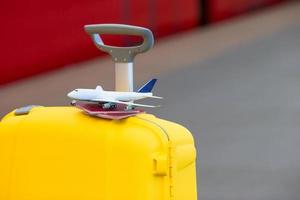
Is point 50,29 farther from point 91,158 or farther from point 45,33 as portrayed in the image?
point 91,158

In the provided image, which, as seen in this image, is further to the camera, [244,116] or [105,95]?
[244,116]

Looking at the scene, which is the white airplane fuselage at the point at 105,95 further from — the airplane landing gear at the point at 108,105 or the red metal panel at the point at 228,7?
the red metal panel at the point at 228,7

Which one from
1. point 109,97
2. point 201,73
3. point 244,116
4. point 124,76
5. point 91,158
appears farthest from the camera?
point 201,73

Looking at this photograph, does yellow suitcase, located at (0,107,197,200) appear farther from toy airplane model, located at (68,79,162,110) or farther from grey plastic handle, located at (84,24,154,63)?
grey plastic handle, located at (84,24,154,63)

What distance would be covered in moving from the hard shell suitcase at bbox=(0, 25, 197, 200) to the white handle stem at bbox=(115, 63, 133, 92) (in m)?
0.16

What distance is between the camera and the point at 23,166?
3564 millimetres

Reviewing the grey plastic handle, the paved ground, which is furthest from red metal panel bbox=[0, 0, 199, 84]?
the grey plastic handle

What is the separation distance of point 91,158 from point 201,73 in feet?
21.5

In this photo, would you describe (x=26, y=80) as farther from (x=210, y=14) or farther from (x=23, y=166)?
(x=23, y=166)

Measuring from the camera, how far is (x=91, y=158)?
3438mm

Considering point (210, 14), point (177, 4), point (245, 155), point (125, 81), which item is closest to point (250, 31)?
point (210, 14)

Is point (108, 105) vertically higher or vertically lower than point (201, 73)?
lower

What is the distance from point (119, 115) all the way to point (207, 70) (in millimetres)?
6628

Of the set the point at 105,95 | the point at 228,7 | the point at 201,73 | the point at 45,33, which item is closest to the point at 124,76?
the point at 105,95
